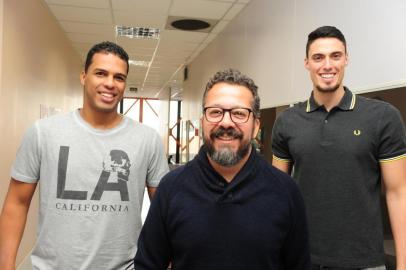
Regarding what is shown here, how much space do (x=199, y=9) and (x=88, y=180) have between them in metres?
3.67

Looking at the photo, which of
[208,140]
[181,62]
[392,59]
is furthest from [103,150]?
[181,62]

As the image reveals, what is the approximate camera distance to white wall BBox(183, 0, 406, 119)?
7.02ft

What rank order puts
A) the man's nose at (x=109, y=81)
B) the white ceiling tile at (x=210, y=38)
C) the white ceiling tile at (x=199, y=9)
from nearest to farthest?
the man's nose at (x=109, y=81) → the white ceiling tile at (x=199, y=9) → the white ceiling tile at (x=210, y=38)

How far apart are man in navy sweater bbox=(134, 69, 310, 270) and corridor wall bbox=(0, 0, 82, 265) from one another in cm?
244

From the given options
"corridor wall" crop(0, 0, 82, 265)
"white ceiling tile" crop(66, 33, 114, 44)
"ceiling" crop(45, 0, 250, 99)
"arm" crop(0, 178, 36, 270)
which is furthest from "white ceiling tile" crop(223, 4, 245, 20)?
"arm" crop(0, 178, 36, 270)

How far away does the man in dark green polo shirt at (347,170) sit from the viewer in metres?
1.60

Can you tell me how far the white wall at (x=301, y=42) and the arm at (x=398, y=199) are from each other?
2.08 feet

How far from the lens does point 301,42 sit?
3.20m

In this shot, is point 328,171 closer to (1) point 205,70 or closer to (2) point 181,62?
(1) point 205,70

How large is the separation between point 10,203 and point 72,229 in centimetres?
30

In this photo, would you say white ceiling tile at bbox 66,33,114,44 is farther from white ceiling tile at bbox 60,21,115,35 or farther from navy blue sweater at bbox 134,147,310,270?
navy blue sweater at bbox 134,147,310,270

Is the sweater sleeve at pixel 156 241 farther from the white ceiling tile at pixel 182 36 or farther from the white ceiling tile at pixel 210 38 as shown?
the white ceiling tile at pixel 210 38

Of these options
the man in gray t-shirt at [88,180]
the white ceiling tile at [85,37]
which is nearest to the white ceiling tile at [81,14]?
the white ceiling tile at [85,37]

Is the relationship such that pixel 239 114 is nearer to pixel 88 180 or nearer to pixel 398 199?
pixel 88 180
